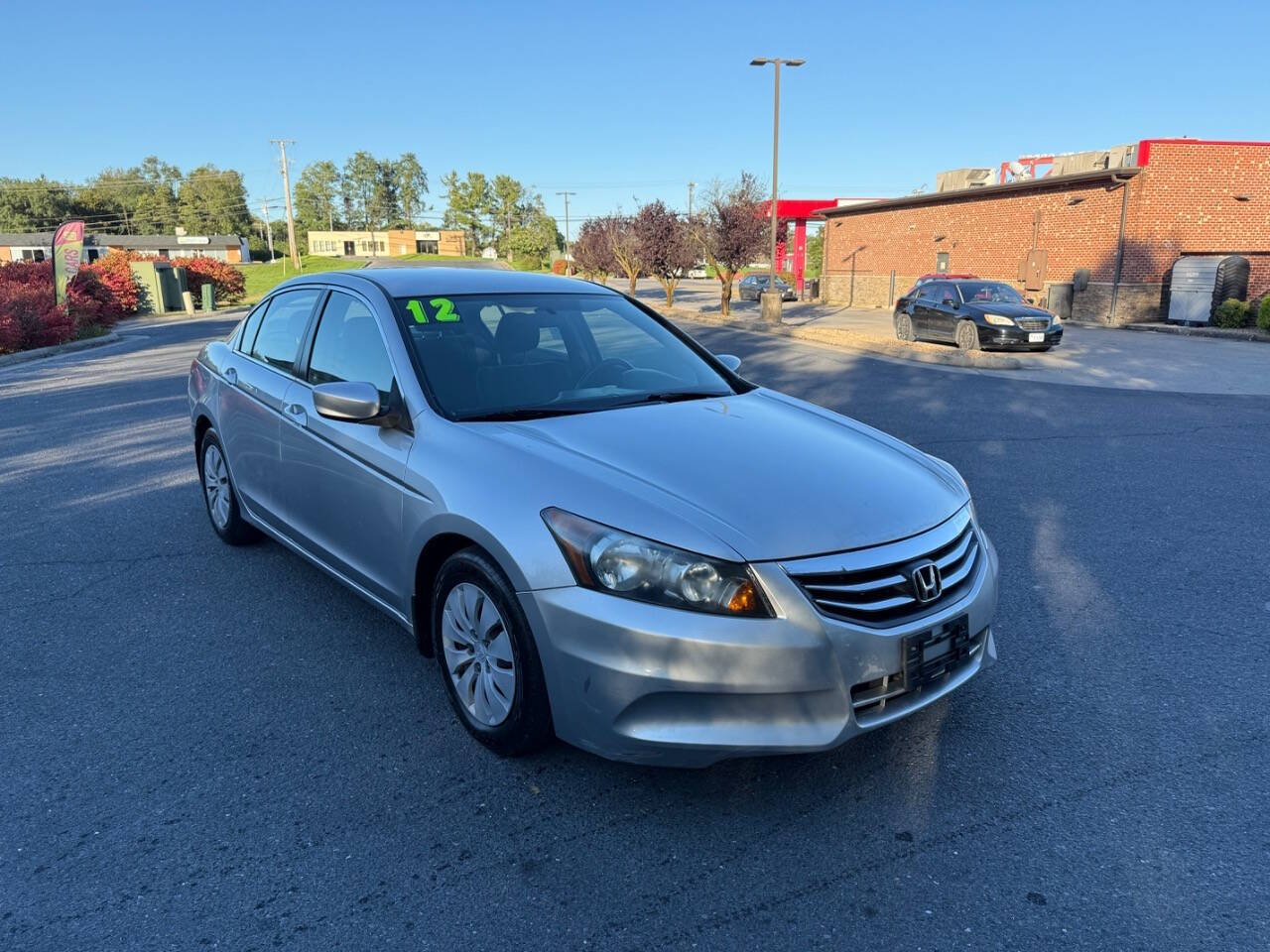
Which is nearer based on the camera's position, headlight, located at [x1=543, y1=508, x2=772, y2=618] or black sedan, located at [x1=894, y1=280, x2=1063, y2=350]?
headlight, located at [x1=543, y1=508, x2=772, y2=618]

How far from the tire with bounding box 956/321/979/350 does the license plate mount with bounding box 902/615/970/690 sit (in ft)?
54.9

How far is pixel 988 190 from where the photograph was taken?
31.7m

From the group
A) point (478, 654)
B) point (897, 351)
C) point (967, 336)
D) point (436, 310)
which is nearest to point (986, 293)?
point (967, 336)

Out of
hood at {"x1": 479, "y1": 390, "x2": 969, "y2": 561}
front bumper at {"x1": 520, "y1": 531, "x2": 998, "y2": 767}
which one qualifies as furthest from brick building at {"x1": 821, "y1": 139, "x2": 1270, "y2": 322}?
front bumper at {"x1": 520, "y1": 531, "x2": 998, "y2": 767}

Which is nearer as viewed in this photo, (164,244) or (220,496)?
(220,496)

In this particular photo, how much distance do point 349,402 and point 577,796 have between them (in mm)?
1638

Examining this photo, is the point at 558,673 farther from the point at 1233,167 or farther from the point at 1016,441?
the point at 1233,167

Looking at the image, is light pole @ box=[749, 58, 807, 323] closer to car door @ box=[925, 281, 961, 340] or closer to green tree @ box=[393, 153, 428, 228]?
car door @ box=[925, 281, 961, 340]

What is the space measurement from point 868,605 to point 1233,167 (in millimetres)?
29715

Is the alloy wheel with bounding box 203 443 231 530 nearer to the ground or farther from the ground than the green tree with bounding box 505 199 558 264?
nearer to the ground

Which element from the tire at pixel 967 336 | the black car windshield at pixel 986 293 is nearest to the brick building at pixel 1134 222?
the black car windshield at pixel 986 293

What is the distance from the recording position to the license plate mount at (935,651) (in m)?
2.70

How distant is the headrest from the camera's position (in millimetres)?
3904

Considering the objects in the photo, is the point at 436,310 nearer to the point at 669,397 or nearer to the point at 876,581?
the point at 669,397
